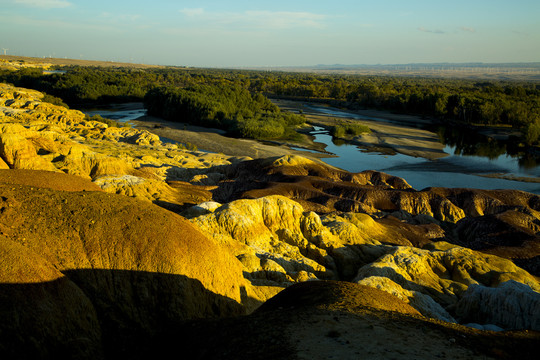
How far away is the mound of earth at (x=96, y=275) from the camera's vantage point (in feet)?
26.9

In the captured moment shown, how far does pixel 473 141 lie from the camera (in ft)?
284

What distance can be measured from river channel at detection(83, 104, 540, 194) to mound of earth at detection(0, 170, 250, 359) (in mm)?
47525

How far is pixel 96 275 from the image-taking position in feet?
34.3

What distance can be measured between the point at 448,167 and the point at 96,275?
208ft

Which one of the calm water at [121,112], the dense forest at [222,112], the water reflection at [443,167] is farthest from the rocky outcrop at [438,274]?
the calm water at [121,112]

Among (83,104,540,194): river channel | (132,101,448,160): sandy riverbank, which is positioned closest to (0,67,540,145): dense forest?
(132,101,448,160): sandy riverbank

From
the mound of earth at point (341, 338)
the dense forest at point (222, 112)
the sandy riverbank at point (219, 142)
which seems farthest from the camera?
the dense forest at point (222, 112)

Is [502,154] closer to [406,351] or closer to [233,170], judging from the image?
[233,170]

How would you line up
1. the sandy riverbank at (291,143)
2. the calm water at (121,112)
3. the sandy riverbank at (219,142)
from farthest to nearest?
the calm water at (121,112)
the sandy riverbank at (291,143)
the sandy riverbank at (219,142)

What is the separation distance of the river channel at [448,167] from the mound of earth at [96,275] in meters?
47.5

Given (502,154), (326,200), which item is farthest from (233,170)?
(502,154)

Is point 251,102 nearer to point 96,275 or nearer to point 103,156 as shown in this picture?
point 103,156

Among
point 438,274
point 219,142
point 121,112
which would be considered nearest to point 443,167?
point 219,142

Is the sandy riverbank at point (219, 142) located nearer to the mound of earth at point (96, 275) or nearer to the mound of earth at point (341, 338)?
the mound of earth at point (96, 275)
